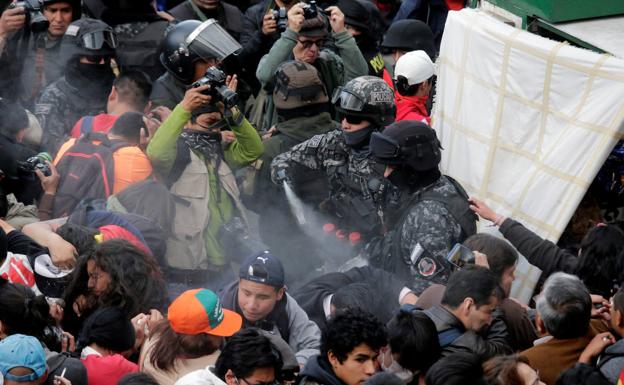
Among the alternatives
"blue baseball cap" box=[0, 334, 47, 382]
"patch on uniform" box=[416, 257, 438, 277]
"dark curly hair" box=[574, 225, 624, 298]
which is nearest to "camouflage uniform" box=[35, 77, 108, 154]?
"patch on uniform" box=[416, 257, 438, 277]

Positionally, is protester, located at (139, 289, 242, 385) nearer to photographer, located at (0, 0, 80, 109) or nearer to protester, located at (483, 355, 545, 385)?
protester, located at (483, 355, 545, 385)

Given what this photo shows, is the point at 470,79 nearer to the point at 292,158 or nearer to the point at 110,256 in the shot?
the point at 292,158

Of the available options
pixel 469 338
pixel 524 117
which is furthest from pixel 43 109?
pixel 469 338

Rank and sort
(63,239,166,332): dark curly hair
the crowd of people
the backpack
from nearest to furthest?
1. the crowd of people
2. (63,239,166,332): dark curly hair
3. the backpack

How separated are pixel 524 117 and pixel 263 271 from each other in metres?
2.39

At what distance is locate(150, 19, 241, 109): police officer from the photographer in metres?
7.39

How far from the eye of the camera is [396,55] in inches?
365

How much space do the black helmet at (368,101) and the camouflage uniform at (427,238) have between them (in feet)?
2.54

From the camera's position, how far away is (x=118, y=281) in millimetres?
5949

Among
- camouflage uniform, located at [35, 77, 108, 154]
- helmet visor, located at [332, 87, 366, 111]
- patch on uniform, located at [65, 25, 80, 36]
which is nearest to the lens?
helmet visor, located at [332, 87, 366, 111]

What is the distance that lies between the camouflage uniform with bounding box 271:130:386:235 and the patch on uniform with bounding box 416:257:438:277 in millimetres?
711

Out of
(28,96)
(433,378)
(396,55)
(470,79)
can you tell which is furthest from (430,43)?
(433,378)

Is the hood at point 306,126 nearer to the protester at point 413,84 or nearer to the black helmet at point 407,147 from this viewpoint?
the protester at point 413,84

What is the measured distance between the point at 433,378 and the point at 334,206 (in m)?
2.56
